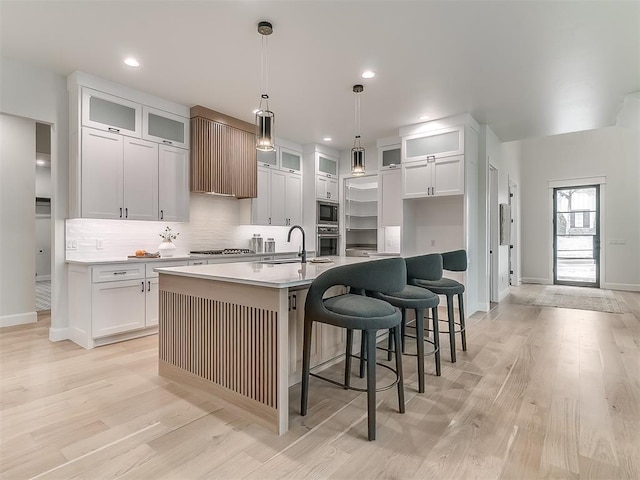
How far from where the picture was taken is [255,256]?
5.13 metres

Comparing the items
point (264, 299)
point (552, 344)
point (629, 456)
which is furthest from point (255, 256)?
point (629, 456)

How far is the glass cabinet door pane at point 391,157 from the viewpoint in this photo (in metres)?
5.75

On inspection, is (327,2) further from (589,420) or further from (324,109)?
(589,420)

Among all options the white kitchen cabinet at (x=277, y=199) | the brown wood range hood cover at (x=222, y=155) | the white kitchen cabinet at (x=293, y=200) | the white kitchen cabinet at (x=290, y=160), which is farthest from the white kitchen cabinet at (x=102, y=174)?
the white kitchen cabinet at (x=293, y=200)

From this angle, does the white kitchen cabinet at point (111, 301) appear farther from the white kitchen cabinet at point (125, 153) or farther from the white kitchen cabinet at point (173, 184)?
the white kitchen cabinet at point (173, 184)

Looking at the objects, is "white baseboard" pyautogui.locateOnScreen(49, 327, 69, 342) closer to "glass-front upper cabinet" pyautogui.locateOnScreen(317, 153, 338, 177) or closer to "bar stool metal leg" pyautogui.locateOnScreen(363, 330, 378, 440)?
"bar stool metal leg" pyautogui.locateOnScreen(363, 330, 378, 440)

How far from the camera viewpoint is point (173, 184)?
4.43 meters

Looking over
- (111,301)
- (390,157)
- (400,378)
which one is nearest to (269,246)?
(390,157)

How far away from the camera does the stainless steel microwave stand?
21.0 ft

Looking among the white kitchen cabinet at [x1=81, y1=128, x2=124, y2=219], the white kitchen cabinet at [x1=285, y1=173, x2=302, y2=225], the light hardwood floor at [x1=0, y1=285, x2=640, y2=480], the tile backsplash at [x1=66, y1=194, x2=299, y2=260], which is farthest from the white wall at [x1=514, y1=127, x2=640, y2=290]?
the white kitchen cabinet at [x1=81, y1=128, x2=124, y2=219]

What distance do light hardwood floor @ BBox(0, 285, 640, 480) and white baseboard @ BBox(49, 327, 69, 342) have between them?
1.50 ft

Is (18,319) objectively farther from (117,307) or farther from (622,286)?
(622,286)

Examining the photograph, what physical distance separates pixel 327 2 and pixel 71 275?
3637 millimetres

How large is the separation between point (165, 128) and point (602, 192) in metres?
8.64
